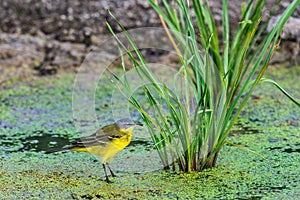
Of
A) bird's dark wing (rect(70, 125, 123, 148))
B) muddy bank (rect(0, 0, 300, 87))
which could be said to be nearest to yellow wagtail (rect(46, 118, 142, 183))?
bird's dark wing (rect(70, 125, 123, 148))

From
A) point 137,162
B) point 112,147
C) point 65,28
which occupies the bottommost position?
point 137,162

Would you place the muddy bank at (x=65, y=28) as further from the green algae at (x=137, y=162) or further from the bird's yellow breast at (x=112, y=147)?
the bird's yellow breast at (x=112, y=147)

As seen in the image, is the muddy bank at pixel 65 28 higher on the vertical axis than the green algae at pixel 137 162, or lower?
higher

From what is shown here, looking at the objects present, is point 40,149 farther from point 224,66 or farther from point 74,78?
point 74,78

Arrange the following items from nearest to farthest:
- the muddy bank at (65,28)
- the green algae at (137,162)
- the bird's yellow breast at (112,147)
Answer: the green algae at (137,162) → the bird's yellow breast at (112,147) → the muddy bank at (65,28)

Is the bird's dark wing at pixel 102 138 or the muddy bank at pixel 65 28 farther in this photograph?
the muddy bank at pixel 65 28

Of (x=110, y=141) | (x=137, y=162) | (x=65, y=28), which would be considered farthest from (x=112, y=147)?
(x=65, y=28)

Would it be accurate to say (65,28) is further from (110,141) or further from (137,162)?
(110,141)

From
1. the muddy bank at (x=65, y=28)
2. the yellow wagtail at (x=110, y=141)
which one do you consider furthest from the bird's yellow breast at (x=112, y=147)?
the muddy bank at (x=65, y=28)

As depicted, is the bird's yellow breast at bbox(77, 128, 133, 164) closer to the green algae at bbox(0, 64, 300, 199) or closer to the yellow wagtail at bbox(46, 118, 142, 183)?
the yellow wagtail at bbox(46, 118, 142, 183)

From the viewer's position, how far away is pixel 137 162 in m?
3.65

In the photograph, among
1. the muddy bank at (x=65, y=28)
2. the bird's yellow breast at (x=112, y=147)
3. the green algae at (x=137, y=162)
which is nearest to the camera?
the green algae at (x=137, y=162)

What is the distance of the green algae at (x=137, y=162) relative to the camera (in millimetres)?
3119

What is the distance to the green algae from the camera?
123 inches
